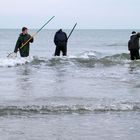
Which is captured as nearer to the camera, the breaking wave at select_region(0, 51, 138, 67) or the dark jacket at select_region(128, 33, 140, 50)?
the breaking wave at select_region(0, 51, 138, 67)

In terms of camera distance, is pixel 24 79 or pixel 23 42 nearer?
pixel 24 79

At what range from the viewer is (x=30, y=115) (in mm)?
→ 8211

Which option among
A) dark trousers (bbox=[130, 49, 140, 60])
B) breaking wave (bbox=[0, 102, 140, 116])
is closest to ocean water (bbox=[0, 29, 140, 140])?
breaking wave (bbox=[0, 102, 140, 116])

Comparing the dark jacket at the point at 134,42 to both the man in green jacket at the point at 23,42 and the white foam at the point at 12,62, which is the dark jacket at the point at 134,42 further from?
the man in green jacket at the point at 23,42

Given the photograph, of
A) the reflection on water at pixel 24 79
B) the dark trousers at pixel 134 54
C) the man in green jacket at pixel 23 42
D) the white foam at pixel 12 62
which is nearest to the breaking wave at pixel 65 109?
the reflection on water at pixel 24 79

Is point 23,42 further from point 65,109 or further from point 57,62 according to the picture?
point 65,109

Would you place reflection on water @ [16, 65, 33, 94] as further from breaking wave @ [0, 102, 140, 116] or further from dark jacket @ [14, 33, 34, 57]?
breaking wave @ [0, 102, 140, 116]

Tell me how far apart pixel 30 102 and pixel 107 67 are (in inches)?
356

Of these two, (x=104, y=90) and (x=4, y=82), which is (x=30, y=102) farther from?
(x=4, y=82)

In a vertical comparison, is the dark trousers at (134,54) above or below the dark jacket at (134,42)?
below

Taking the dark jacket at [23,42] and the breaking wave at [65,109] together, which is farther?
the dark jacket at [23,42]

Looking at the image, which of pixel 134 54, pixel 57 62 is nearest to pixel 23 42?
pixel 57 62

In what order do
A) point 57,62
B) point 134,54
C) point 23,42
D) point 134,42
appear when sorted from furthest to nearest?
1. point 134,54
2. point 134,42
3. point 57,62
4. point 23,42

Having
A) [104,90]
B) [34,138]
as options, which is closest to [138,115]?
[34,138]
